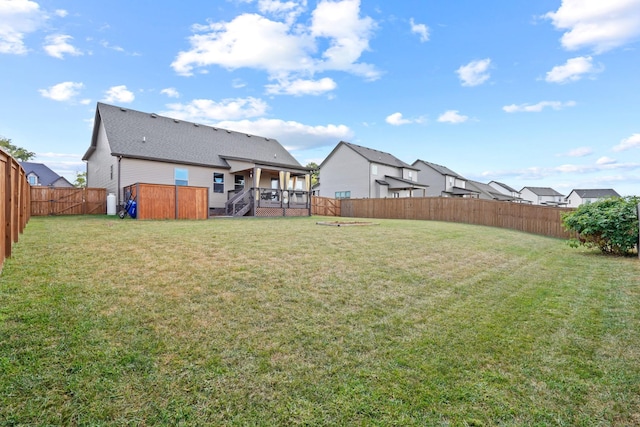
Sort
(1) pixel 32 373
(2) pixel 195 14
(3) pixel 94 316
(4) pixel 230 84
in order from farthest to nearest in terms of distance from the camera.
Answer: (4) pixel 230 84 < (2) pixel 195 14 < (3) pixel 94 316 < (1) pixel 32 373

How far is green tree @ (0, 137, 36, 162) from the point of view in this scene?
122 feet

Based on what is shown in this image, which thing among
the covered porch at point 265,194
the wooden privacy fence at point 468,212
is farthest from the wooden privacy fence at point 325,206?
the covered porch at point 265,194

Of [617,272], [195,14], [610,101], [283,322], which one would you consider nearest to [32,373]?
[283,322]

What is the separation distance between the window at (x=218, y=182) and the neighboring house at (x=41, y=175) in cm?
3754

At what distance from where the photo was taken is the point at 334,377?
8.68 ft

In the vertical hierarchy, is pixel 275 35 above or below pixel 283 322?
above

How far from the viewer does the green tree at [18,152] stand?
37.3 m

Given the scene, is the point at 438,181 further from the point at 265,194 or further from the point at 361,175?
the point at 265,194

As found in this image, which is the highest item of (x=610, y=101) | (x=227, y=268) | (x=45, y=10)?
(x=45, y=10)

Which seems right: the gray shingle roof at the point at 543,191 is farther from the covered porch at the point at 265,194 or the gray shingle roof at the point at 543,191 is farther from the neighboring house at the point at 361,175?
the covered porch at the point at 265,194

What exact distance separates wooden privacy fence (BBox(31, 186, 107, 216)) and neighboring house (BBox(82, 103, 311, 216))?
1.15 metres

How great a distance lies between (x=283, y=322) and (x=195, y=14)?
1397cm

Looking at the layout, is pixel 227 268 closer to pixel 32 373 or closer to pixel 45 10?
pixel 32 373

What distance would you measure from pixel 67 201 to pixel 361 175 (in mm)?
23957
